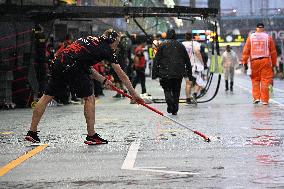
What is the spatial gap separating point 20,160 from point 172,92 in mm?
8767

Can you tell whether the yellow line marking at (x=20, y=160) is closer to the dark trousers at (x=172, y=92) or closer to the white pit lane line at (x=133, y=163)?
the white pit lane line at (x=133, y=163)

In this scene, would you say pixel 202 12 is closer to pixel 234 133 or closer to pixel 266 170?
pixel 234 133

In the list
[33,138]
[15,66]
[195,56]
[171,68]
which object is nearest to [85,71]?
[33,138]

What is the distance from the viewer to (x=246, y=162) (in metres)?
8.86

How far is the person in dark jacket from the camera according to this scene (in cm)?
1777

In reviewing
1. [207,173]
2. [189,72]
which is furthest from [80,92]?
[189,72]

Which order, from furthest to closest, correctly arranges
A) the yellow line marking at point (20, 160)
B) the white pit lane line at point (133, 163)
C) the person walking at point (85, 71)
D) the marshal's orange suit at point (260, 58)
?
the marshal's orange suit at point (260, 58), the person walking at point (85, 71), the yellow line marking at point (20, 160), the white pit lane line at point (133, 163)

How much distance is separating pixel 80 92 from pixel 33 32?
1040 centimetres

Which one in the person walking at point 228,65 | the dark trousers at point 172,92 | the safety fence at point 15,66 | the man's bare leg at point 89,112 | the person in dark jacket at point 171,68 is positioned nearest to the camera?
the man's bare leg at point 89,112

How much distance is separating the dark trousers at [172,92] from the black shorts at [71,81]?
5.80 m

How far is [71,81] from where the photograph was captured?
11.8 meters

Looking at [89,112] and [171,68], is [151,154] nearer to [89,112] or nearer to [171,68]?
[89,112]

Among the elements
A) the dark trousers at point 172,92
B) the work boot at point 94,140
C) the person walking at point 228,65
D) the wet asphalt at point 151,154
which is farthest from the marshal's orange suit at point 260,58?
the person walking at point 228,65

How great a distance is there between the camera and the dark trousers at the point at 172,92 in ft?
57.4
